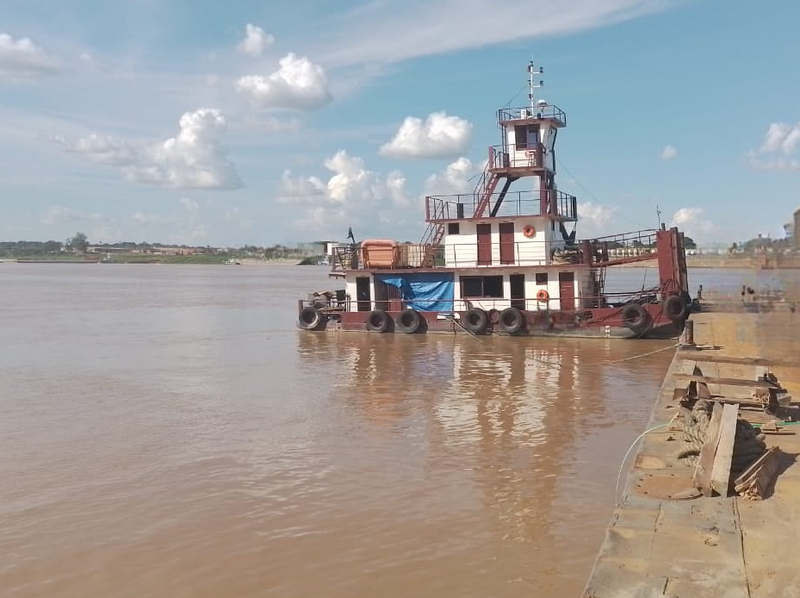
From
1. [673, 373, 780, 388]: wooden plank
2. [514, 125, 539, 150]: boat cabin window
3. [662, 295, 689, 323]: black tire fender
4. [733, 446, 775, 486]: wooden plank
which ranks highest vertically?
[514, 125, 539, 150]: boat cabin window

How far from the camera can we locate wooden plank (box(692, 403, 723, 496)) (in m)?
5.78

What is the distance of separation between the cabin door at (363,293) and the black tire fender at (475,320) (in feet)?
12.6

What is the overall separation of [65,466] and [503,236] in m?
15.9

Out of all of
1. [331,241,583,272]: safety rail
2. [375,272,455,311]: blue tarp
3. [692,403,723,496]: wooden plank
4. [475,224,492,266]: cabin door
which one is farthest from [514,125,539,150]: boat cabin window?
[692,403,723,496]: wooden plank

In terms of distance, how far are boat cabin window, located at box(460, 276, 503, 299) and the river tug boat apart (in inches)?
1.3

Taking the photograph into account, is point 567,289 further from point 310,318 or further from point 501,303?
point 310,318

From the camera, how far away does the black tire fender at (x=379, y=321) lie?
24219 millimetres

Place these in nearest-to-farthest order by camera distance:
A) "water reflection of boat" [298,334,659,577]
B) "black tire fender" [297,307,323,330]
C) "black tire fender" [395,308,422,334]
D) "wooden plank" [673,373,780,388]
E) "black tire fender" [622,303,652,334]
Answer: "water reflection of boat" [298,334,659,577]
"wooden plank" [673,373,780,388]
"black tire fender" [622,303,652,334]
"black tire fender" [395,308,422,334]
"black tire fender" [297,307,323,330]

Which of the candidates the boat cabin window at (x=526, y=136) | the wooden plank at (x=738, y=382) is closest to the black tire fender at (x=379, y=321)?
the boat cabin window at (x=526, y=136)

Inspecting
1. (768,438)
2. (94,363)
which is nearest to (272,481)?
(768,438)

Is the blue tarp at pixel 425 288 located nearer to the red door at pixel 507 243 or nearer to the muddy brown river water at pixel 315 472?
the red door at pixel 507 243

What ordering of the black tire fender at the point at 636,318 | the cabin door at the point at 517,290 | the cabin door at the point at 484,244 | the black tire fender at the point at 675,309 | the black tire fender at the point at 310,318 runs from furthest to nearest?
1. the black tire fender at the point at 310,318
2. the cabin door at the point at 484,244
3. the cabin door at the point at 517,290
4. the black tire fender at the point at 636,318
5. the black tire fender at the point at 675,309

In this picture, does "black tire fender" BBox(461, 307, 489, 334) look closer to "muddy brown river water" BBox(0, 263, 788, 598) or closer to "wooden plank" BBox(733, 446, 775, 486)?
"muddy brown river water" BBox(0, 263, 788, 598)

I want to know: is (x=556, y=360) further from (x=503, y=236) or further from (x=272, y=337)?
(x=272, y=337)
